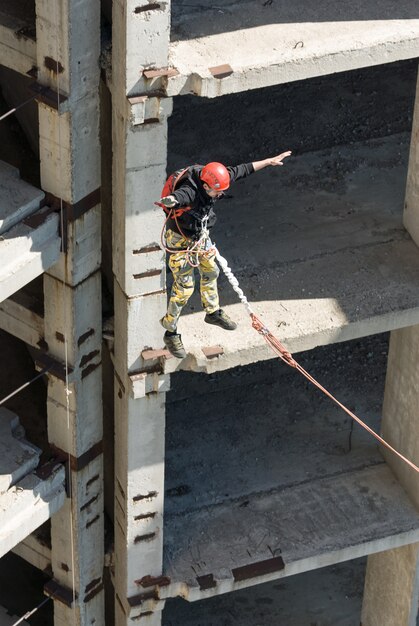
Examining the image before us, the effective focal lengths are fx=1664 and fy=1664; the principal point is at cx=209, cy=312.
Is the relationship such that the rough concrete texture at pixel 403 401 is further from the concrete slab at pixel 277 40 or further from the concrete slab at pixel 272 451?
the concrete slab at pixel 277 40

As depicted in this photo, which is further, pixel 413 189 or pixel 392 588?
pixel 392 588

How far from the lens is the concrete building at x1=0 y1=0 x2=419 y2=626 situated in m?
18.6

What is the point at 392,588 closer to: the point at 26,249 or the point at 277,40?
the point at 26,249

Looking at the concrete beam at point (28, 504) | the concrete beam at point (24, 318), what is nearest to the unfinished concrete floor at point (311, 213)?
the concrete beam at point (24, 318)

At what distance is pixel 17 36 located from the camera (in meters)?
18.5

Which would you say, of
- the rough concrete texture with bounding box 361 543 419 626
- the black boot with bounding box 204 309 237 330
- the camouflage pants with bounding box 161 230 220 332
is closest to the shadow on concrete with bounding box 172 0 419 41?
the camouflage pants with bounding box 161 230 220 332

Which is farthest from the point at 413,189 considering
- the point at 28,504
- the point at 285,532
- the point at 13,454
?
the point at 28,504

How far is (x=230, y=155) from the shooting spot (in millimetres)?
24906

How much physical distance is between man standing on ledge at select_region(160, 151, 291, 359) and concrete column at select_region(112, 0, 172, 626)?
25 centimetres

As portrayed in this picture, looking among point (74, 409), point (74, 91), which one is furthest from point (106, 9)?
point (74, 409)

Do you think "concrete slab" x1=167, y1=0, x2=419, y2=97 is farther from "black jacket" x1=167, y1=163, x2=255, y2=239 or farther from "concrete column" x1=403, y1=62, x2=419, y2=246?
"concrete column" x1=403, y1=62, x2=419, y2=246

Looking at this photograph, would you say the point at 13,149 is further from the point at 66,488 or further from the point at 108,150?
the point at 66,488

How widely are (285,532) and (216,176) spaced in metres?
6.67

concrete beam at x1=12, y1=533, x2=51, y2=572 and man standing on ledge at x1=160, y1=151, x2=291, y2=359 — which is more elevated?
man standing on ledge at x1=160, y1=151, x2=291, y2=359
